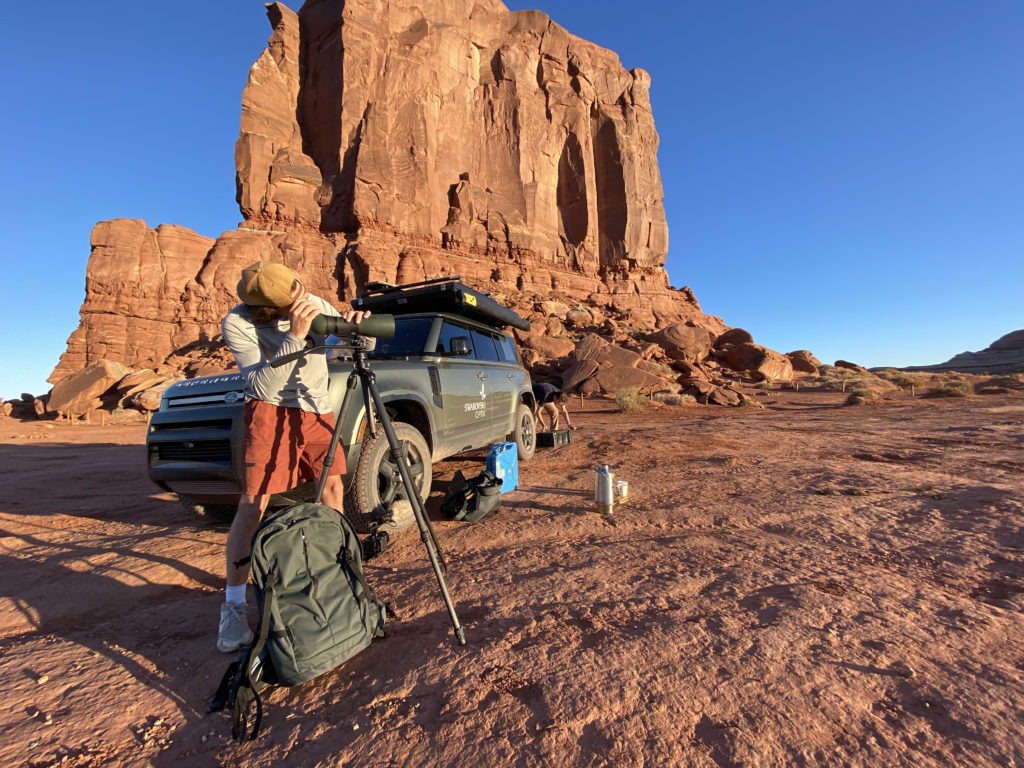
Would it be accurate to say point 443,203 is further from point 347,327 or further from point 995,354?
point 995,354

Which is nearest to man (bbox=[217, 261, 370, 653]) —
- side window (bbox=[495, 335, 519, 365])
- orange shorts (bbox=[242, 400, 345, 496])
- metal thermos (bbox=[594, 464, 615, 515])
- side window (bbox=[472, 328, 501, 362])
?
orange shorts (bbox=[242, 400, 345, 496])

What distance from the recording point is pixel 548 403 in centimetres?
890

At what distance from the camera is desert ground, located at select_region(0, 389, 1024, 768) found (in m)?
1.48

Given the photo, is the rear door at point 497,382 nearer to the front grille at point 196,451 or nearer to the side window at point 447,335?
the side window at point 447,335

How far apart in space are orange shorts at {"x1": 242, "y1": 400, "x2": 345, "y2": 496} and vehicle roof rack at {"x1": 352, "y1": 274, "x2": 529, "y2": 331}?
286 centimetres

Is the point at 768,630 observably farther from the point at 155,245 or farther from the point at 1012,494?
the point at 155,245

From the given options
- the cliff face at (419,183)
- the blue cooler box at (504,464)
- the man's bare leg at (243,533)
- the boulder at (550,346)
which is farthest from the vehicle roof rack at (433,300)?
the cliff face at (419,183)

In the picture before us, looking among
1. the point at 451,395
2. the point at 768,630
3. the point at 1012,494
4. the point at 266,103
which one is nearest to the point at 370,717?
the point at 768,630

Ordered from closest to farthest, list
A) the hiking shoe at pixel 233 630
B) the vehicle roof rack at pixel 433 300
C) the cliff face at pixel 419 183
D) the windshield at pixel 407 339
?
the hiking shoe at pixel 233 630
the windshield at pixel 407 339
the vehicle roof rack at pixel 433 300
the cliff face at pixel 419 183

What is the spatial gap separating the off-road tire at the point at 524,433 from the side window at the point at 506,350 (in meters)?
0.72

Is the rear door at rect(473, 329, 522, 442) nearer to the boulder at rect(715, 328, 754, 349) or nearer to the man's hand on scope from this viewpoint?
Answer: the man's hand on scope

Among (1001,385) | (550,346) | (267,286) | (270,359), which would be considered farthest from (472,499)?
(1001,385)

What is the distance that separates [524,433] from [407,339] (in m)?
2.87

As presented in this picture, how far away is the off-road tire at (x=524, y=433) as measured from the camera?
6.83 metres
